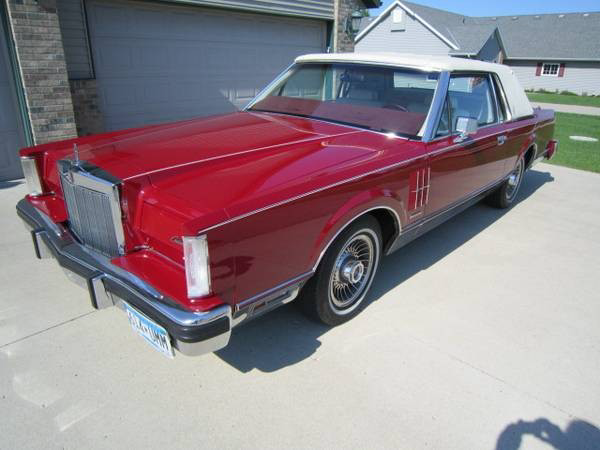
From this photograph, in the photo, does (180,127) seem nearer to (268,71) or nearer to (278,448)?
(278,448)

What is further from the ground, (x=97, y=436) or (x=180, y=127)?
(x=180, y=127)

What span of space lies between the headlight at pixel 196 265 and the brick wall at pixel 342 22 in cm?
873

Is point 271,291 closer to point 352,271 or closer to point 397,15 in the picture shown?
point 352,271

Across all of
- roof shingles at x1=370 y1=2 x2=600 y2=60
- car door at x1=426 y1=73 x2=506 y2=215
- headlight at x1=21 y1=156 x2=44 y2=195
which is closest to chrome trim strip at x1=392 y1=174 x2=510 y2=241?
car door at x1=426 y1=73 x2=506 y2=215

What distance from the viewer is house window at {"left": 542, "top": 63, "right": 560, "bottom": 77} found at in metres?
34.7

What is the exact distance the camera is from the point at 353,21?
993cm

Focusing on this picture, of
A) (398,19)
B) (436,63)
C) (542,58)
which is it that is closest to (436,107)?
(436,63)

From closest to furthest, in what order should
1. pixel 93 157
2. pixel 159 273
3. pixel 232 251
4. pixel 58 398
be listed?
pixel 232 251
pixel 159 273
pixel 58 398
pixel 93 157

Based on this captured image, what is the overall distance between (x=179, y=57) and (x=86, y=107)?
1757 mm

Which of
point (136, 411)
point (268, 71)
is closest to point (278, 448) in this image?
point (136, 411)

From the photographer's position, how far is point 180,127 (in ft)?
12.0

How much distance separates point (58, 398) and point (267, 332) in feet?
4.15

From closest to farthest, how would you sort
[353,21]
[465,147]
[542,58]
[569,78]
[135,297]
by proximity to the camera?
[135,297] → [465,147] → [353,21] → [569,78] → [542,58]

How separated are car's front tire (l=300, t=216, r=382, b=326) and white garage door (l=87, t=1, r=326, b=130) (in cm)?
521
